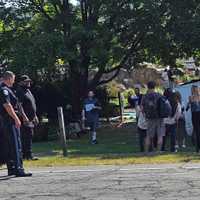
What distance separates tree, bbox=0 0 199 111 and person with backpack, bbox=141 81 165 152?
888 centimetres

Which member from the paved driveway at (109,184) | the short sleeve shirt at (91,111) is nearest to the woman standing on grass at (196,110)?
the paved driveway at (109,184)

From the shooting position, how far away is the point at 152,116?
51.2 feet

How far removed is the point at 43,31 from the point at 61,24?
Result: 752mm

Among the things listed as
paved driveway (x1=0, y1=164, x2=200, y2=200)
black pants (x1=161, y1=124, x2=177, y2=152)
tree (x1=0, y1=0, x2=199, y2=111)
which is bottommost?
paved driveway (x1=0, y1=164, x2=200, y2=200)

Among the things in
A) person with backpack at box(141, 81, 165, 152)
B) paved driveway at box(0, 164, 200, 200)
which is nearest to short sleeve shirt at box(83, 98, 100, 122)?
person with backpack at box(141, 81, 165, 152)

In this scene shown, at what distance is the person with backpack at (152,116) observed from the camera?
15.6 m

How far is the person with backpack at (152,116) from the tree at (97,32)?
8.88 metres

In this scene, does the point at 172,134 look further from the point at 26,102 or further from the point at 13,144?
the point at 13,144

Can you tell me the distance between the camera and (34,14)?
93.3 ft

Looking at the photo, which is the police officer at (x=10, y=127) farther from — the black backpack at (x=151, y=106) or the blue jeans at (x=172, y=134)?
the blue jeans at (x=172, y=134)

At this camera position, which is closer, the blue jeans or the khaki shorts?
the khaki shorts

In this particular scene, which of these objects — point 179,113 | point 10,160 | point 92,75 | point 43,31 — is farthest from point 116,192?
point 92,75

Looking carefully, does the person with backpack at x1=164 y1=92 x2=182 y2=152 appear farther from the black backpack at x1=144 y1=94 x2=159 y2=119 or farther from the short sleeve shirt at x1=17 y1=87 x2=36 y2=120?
the short sleeve shirt at x1=17 y1=87 x2=36 y2=120

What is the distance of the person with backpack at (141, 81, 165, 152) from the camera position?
51.0ft
